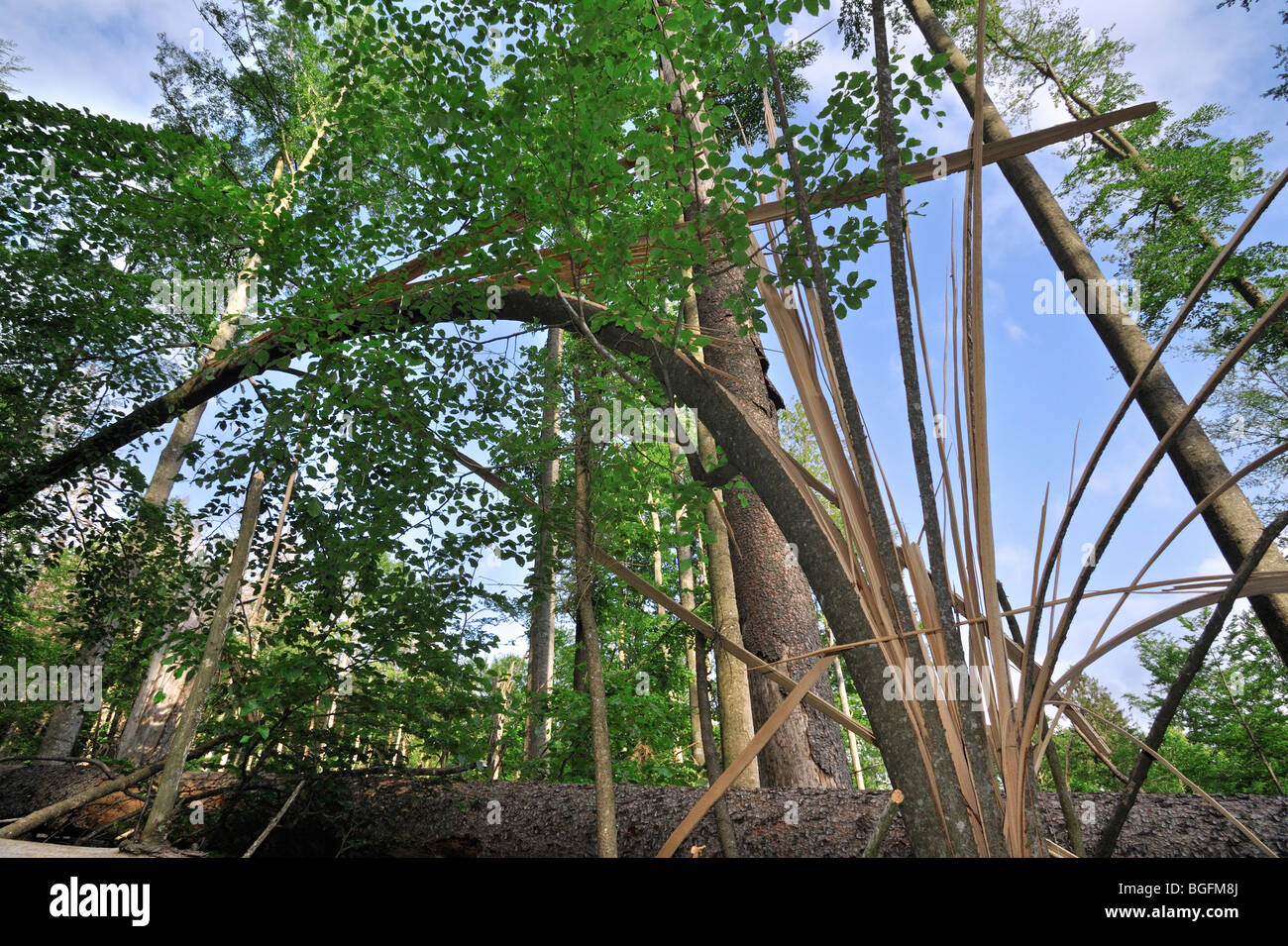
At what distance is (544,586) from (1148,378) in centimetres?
309

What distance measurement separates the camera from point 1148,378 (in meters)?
2.97

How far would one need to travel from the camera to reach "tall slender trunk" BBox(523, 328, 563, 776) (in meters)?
3.12

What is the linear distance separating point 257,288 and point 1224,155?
26.4 feet

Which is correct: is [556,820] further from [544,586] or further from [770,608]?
[770,608]

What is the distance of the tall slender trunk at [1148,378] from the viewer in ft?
11.4

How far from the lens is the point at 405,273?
322 cm

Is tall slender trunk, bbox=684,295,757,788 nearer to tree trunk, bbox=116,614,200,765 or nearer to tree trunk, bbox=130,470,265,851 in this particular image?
tree trunk, bbox=130,470,265,851

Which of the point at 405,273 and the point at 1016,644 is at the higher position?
the point at 405,273

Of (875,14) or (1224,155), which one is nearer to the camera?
(875,14)

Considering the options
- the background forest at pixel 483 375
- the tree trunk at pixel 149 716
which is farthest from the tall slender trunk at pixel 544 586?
the tree trunk at pixel 149 716

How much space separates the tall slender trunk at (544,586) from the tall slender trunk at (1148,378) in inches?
110

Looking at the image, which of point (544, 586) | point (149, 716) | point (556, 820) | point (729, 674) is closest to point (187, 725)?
point (544, 586)
